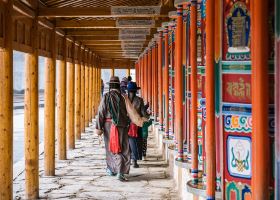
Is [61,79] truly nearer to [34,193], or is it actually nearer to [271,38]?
[34,193]

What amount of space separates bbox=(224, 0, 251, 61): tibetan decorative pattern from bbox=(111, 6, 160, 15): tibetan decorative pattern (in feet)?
12.9

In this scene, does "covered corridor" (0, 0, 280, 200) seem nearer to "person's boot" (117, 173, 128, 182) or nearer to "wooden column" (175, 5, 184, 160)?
"wooden column" (175, 5, 184, 160)

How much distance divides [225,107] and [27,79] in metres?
4.55

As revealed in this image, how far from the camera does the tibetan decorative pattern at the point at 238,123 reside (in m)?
3.99

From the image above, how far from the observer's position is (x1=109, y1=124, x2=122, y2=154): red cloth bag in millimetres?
8719

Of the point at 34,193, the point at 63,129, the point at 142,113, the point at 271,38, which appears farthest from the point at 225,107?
the point at 63,129

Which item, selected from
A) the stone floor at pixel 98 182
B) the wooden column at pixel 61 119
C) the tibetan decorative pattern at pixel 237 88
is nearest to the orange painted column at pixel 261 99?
the tibetan decorative pattern at pixel 237 88

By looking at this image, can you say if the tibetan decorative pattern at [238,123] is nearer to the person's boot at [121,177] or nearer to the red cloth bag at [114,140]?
the red cloth bag at [114,140]

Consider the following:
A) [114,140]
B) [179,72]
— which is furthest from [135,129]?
[179,72]

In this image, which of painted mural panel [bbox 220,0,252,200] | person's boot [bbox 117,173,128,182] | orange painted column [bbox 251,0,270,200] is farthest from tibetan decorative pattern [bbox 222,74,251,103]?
person's boot [bbox 117,173,128,182]

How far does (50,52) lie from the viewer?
9.46 metres

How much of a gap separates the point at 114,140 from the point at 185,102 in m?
2.25

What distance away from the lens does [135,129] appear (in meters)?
9.98

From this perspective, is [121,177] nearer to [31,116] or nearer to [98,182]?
[98,182]
